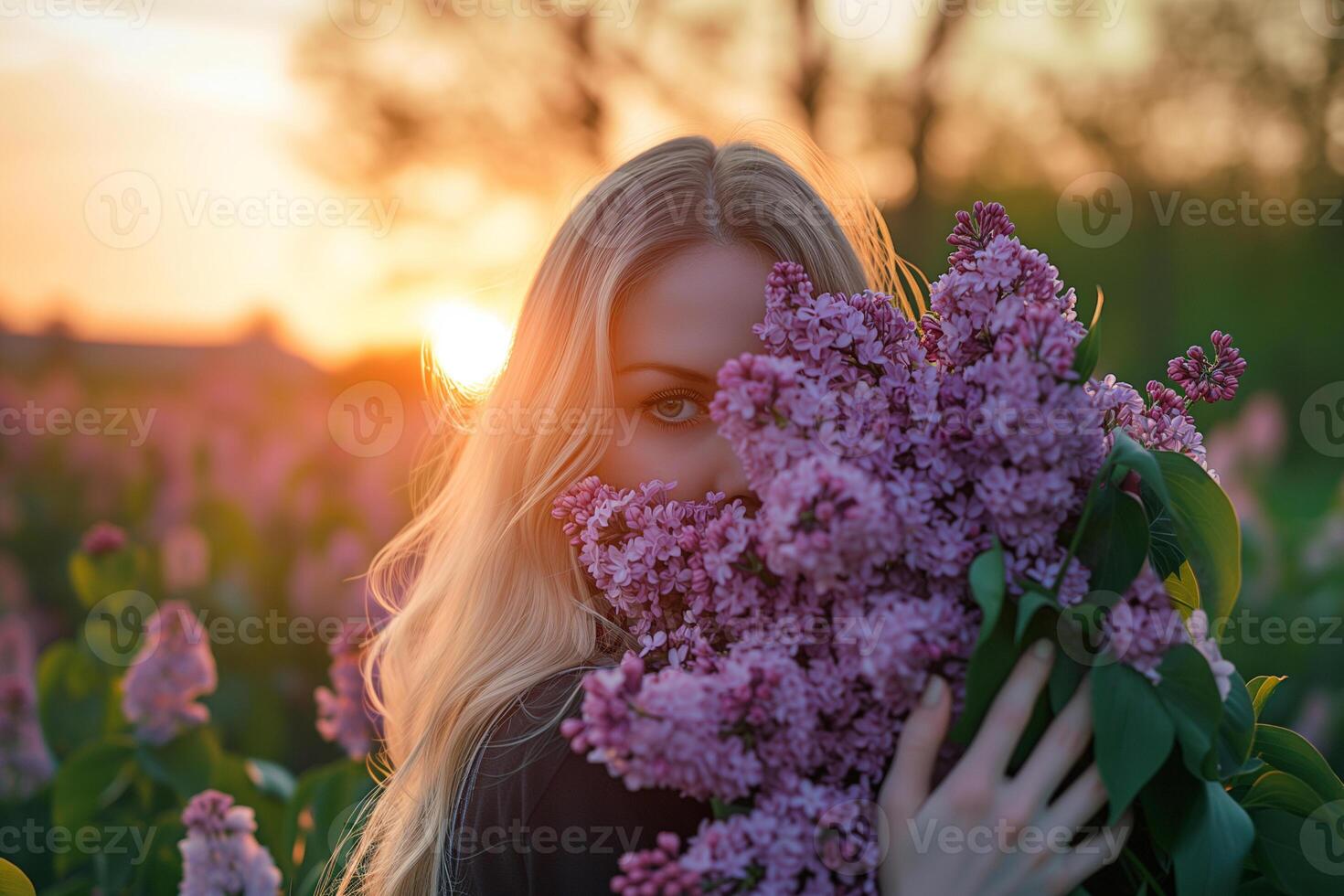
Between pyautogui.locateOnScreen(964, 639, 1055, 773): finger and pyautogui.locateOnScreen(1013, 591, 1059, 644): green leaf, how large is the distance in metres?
0.03

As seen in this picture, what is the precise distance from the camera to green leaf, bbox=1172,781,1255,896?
3.16 ft

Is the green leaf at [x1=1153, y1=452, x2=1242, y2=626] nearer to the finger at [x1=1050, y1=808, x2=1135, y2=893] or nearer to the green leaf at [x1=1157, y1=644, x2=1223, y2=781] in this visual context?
the green leaf at [x1=1157, y1=644, x2=1223, y2=781]

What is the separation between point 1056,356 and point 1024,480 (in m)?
0.12

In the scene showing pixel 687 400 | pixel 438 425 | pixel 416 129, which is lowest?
pixel 687 400

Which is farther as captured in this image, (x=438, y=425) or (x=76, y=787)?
(x=76, y=787)

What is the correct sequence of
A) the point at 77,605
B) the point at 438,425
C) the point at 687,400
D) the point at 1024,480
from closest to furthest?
the point at 1024,480 < the point at 687,400 < the point at 438,425 < the point at 77,605

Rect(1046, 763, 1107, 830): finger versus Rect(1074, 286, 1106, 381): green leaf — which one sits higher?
Rect(1074, 286, 1106, 381): green leaf

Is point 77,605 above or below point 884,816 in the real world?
above

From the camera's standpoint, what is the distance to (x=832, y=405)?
0.99 meters

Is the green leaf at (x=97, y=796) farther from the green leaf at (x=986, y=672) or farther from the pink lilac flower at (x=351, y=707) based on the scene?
the green leaf at (x=986, y=672)

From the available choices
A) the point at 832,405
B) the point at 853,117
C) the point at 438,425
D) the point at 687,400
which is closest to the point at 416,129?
the point at 853,117

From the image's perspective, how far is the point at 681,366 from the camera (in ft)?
4.83

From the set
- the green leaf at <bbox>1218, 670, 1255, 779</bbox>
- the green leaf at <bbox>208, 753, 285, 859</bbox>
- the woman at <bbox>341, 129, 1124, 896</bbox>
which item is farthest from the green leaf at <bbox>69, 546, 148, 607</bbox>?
the green leaf at <bbox>1218, 670, 1255, 779</bbox>

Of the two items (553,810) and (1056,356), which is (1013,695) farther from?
(553,810)
